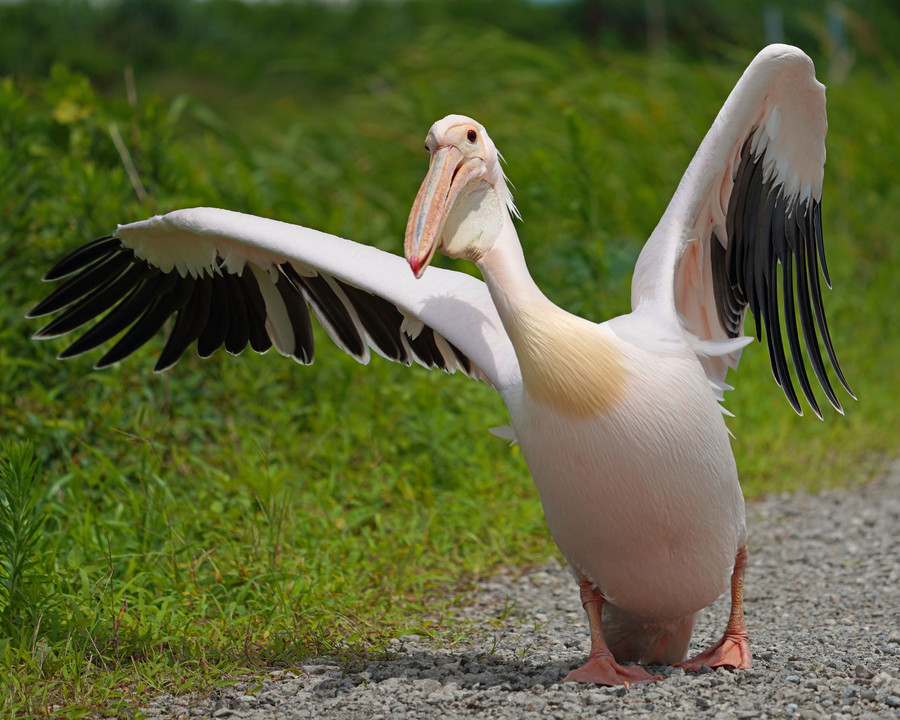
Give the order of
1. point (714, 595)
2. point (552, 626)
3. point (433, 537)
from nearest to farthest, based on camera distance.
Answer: point (714, 595) < point (552, 626) < point (433, 537)

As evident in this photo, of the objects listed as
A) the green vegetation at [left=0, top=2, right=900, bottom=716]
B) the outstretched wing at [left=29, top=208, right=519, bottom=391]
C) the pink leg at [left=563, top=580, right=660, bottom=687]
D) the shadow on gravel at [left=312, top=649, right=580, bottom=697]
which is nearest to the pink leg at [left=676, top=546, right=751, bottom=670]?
the pink leg at [left=563, top=580, right=660, bottom=687]

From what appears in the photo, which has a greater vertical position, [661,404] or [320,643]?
[661,404]

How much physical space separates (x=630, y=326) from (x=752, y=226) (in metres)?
0.69

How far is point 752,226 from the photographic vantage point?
A: 12.2 feet

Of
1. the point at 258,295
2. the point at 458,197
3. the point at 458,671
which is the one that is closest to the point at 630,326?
the point at 458,197

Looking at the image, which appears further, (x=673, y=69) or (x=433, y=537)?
(x=673, y=69)

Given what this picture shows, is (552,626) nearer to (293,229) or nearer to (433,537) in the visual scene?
(433,537)

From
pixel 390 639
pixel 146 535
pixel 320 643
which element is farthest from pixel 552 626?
pixel 146 535

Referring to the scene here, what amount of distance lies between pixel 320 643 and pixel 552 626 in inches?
35.6

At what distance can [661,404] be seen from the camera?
10.4 feet

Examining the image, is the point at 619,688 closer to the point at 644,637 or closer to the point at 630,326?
the point at 644,637

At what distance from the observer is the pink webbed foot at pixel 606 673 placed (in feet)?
10.7

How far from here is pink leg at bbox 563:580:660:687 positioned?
3.27 meters

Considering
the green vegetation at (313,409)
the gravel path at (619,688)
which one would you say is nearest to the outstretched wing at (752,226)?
the gravel path at (619,688)
